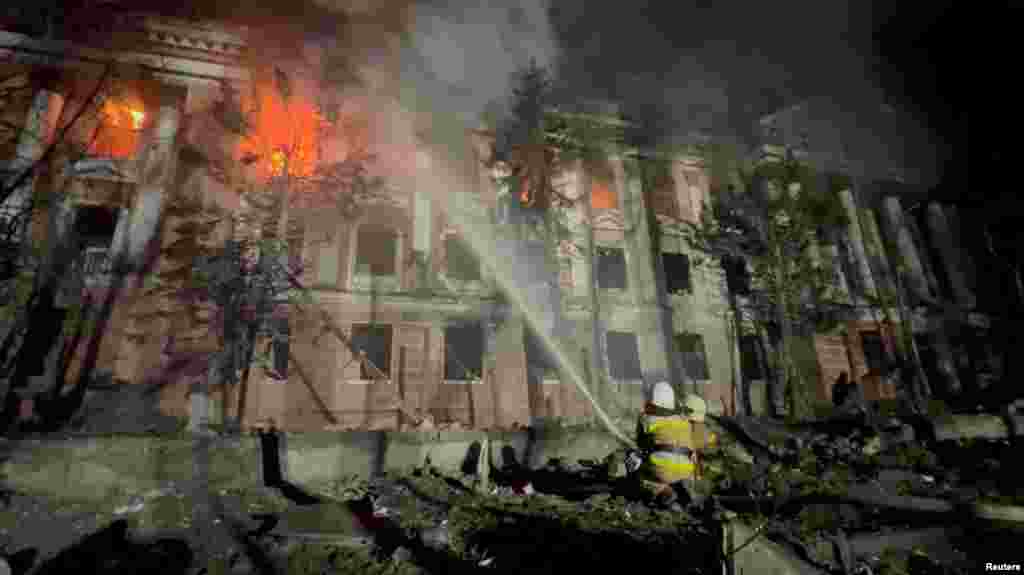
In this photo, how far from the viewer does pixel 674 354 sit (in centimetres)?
1970

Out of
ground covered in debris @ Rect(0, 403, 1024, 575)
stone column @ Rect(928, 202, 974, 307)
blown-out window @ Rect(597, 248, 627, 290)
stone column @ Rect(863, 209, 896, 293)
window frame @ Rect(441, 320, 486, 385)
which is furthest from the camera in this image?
stone column @ Rect(928, 202, 974, 307)

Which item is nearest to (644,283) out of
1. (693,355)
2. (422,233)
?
(693,355)

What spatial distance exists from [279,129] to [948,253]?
31.8 m

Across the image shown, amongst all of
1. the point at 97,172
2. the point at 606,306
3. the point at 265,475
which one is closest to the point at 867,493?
the point at 265,475

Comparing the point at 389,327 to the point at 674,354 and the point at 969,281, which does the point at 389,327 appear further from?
the point at 969,281

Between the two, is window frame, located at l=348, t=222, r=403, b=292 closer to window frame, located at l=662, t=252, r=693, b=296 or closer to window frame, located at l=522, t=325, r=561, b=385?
window frame, located at l=522, t=325, r=561, b=385

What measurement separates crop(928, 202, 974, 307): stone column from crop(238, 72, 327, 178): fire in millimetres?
29856

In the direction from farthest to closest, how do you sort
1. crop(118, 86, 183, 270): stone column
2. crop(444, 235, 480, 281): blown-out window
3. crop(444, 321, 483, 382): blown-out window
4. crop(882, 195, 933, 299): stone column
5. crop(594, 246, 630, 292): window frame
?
crop(882, 195, 933, 299): stone column < crop(594, 246, 630, 292): window frame < crop(444, 235, 480, 281): blown-out window < crop(444, 321, 483, 382): blown-out window < crop(118, 86, 183, 270): stone column

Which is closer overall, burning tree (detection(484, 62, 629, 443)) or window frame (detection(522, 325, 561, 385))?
window frame (detection(522, 325, 561, 385))

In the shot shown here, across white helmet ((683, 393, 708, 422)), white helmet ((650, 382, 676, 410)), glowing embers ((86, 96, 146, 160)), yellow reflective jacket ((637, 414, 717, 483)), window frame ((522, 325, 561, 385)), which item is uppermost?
glowing embers ((86, 96, 146, 160))

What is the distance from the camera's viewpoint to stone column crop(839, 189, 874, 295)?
2353 cm

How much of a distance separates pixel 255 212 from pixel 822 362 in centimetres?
2296

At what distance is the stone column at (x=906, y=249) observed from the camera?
24094mm

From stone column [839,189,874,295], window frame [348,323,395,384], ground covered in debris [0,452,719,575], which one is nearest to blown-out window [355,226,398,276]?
window frame [348,323,395,384]
